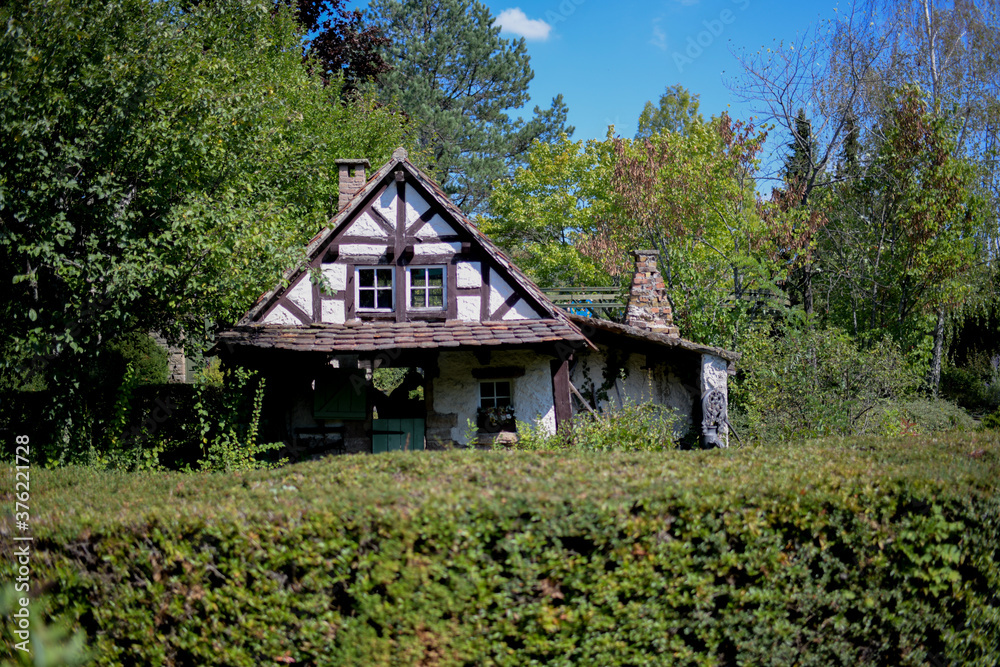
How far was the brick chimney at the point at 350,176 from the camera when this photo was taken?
43.0ft

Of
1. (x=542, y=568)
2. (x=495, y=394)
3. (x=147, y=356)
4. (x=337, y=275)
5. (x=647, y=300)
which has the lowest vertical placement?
(x=542, y=568)

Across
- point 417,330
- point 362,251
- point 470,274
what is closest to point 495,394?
point 417,330

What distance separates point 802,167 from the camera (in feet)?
73.8

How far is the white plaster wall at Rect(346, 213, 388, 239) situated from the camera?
1202 centimetres

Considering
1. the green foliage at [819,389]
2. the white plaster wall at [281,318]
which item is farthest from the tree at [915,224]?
the white plaster wall at [281,318]

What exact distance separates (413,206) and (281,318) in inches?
117

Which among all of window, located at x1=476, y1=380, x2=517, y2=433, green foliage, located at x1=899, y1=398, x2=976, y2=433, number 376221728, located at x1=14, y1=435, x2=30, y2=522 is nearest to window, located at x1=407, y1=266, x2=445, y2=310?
window, located at x1=476, y1=380, x2=517, y2=433

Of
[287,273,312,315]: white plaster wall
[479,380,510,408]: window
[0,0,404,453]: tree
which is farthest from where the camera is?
[479,380,510,408]: window

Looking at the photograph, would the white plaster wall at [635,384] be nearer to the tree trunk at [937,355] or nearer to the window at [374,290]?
the window at [374,290]

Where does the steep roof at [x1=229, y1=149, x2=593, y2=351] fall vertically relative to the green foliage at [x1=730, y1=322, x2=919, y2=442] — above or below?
above

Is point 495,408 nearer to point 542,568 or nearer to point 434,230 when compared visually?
point 434,230

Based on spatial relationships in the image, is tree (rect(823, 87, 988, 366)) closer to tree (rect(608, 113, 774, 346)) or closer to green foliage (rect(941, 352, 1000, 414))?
green foliage (rect(941, 352, 1000, 414))

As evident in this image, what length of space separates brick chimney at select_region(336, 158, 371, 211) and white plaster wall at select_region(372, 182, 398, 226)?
116cm

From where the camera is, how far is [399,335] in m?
11.3
